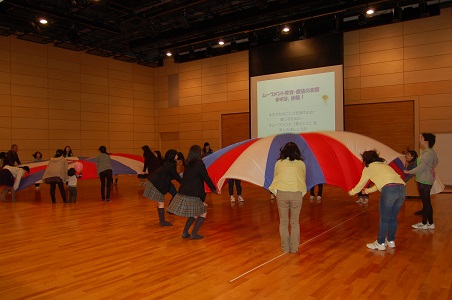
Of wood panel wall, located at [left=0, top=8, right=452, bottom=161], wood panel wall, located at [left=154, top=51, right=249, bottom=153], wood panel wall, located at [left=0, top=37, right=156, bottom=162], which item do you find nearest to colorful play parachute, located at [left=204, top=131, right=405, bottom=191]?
wood panel wall, located at [left=0, top=8, right=452, bottom=161]

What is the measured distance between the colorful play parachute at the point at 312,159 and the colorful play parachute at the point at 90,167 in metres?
4.22

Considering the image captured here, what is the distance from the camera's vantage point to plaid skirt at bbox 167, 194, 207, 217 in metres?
4.07

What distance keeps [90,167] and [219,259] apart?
19.3ft

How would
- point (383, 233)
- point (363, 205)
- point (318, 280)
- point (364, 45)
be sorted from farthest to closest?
1. point (364, 45)
2. point (363, 205)
3. point (383, 233)
4. point (318, 280)

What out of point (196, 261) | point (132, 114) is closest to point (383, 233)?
point (196, 261)

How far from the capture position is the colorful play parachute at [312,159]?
427cm

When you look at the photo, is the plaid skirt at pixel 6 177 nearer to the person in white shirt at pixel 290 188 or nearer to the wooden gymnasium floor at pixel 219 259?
the wooden gymnasium floor at pixel 219 259

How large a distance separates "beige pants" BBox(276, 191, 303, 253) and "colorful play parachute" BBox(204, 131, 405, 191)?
56 centimetres

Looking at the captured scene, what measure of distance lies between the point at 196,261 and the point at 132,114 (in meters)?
12.3

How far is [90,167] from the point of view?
27.8 ft

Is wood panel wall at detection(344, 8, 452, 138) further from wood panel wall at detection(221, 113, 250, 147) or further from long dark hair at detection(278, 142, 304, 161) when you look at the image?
long dark hair at detection(278, 142, 304, 161)

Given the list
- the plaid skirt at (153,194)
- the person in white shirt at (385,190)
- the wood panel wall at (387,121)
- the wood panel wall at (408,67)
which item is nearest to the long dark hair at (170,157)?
the plaid skirt at (153,194)

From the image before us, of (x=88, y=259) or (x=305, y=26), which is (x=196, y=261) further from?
(x=305, y=26)

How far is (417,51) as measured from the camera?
9.95 metres
